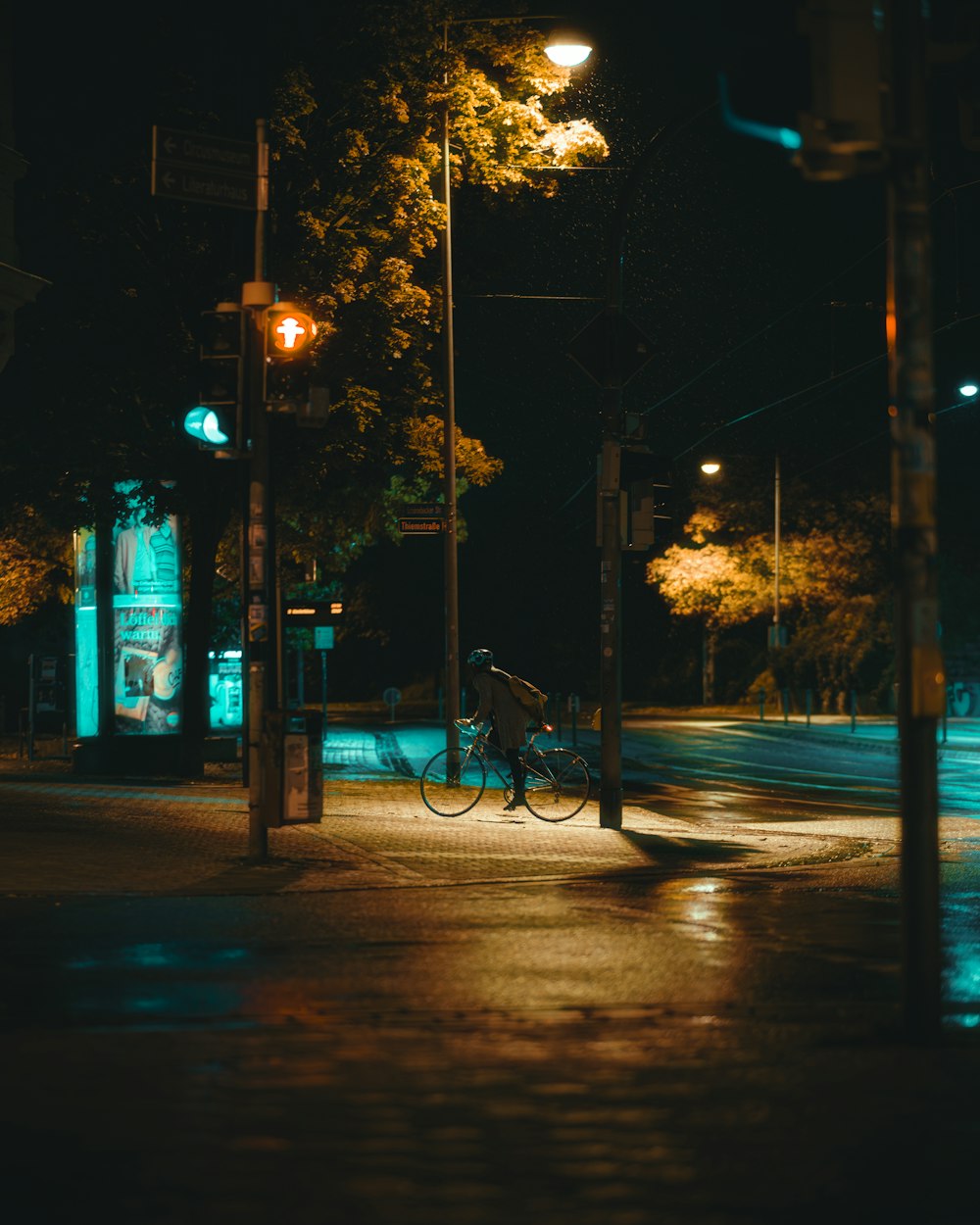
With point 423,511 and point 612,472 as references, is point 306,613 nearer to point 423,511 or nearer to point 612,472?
point 423,511

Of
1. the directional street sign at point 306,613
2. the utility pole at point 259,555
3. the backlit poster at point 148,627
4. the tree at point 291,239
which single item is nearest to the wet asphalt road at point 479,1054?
the utility pole at point 259,555

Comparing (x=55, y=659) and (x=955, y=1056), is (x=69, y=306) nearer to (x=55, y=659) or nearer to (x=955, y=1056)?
(x=55, y=659)

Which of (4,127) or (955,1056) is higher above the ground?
(4,127)

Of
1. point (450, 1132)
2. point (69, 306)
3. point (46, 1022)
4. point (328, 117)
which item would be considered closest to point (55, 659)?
point (69, 306)

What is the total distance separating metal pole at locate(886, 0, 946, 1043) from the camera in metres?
6.82

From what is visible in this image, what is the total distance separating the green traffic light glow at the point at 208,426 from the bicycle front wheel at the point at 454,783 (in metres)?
5.36

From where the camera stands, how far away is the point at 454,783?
17594 mm

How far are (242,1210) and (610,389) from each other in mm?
11883

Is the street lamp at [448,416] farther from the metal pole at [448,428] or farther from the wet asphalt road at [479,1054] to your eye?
the wet asphalt road at [479,1054]

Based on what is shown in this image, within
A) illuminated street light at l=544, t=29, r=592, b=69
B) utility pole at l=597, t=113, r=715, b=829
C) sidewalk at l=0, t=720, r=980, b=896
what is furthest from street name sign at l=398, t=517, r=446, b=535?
illuminated street light at l=544, t=29, r=592, b=69

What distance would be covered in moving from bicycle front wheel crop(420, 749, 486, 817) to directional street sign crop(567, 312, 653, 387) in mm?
4224

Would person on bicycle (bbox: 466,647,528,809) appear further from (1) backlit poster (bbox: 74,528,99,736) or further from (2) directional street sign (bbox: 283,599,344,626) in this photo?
(1) backlit poster (bbox: 74,528,99,736)

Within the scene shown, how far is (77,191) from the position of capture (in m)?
22.6

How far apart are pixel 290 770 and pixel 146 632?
13124 mm
